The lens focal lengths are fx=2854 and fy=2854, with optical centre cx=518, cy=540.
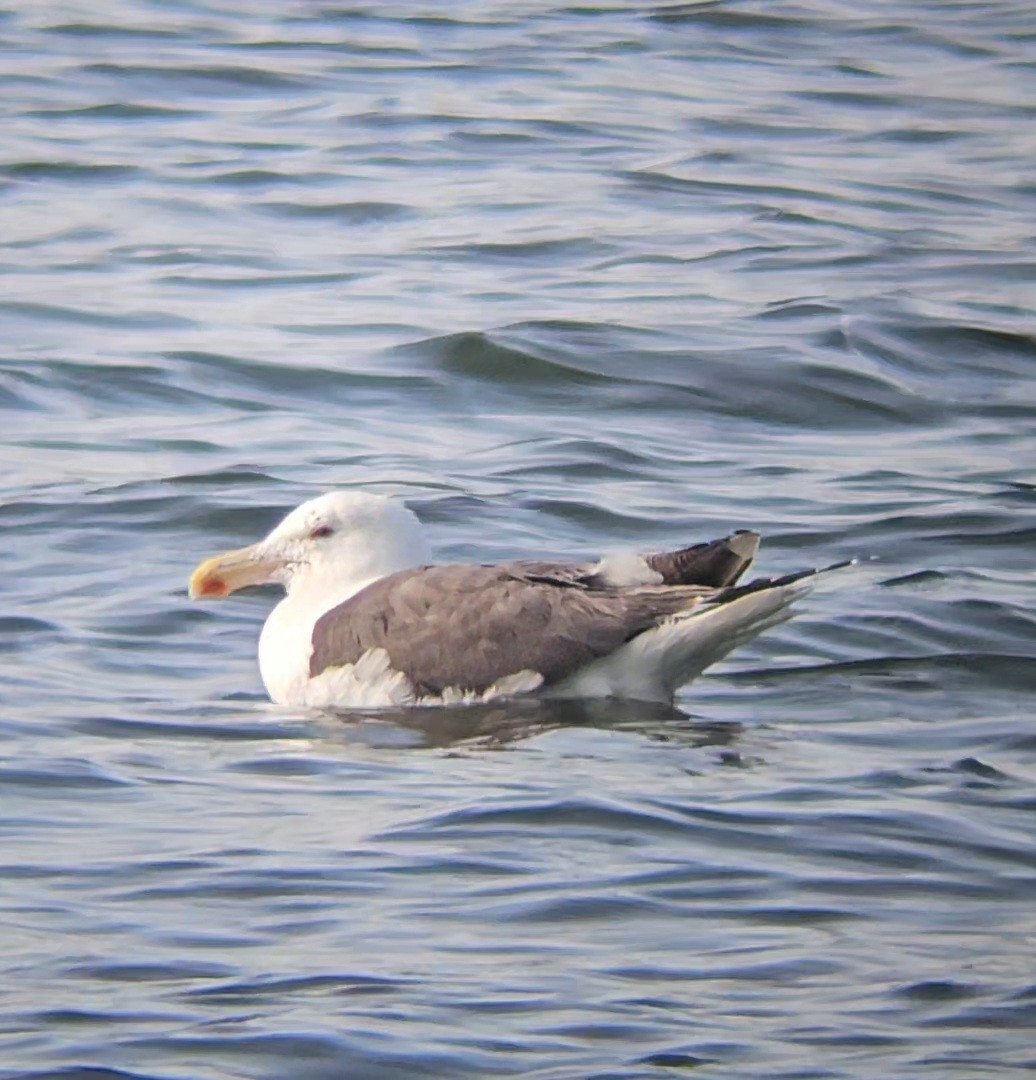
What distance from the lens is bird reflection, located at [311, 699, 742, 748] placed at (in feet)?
30.5

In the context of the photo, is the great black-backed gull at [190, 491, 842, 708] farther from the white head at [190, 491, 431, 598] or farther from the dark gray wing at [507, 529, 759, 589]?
the white head at [190, 491, 431, 598]

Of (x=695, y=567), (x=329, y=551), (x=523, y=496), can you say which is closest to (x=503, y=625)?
(x=695, y=567)

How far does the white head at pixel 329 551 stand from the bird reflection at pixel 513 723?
3.03 ft

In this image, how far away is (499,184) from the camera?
20.6 m

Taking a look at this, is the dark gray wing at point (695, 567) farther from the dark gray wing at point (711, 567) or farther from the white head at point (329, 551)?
the white head at point (329, 551)

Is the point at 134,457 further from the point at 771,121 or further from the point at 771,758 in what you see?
the point at 771,121

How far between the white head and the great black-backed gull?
422mm

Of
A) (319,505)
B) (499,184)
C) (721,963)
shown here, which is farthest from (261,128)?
(721,963)

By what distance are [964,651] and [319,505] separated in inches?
97.1

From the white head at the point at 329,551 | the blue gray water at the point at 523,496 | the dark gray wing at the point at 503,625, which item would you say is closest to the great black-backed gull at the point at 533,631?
the dark gray wing at the point at 503,625

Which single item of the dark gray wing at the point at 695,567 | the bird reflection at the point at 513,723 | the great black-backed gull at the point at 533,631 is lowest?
Result: the bird reflection at the point at 513,723

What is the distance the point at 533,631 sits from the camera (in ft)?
31.9

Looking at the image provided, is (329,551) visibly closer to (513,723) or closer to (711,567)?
(513,723)

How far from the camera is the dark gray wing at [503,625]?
9727 millimetres
